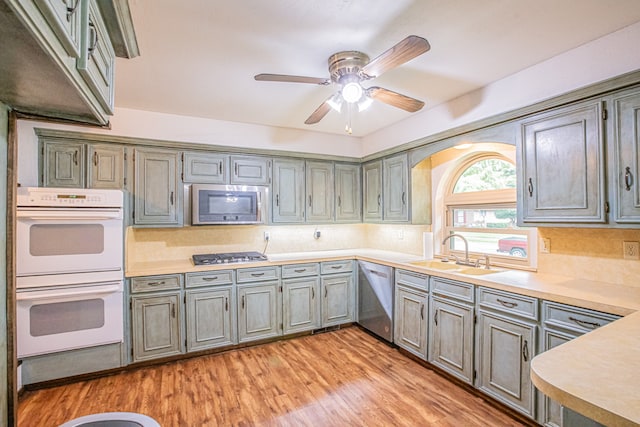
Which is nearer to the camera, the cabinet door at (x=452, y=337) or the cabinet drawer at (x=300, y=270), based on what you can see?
the cabinet door at (x=452, y=337)

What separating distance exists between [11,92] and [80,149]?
217 centimetres

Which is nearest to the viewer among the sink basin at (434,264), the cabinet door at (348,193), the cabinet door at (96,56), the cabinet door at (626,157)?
the cabinet door at (96,56)

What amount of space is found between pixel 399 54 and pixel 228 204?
2.36 m

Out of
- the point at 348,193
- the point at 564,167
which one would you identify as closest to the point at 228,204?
the point at 348,193

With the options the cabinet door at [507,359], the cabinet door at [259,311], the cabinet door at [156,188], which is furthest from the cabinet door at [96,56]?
the cabinet door at [507,359]

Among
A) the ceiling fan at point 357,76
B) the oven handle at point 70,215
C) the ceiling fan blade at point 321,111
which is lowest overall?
the oven handle at point 70,215

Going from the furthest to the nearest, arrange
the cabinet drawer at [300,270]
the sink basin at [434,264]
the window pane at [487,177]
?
the cabinet drawer at [300,270] → the sink basin at [434,264] → the window pane at [487,177]

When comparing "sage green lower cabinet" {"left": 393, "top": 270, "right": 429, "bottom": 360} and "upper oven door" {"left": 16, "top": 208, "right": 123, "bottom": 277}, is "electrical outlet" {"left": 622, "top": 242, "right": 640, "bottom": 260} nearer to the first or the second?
"sage green lower cabinet" {"left": 393, "top": 270, "right": 429, "bottom": 360}

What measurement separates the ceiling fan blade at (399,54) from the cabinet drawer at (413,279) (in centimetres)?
183

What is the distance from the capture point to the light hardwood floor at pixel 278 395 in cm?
215

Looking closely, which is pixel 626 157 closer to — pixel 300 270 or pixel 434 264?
pixel 434 264

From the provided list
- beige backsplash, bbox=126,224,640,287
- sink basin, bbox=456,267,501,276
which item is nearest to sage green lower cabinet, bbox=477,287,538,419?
sink basin, bbox=456,267,501,276

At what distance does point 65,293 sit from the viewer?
248 centimetres

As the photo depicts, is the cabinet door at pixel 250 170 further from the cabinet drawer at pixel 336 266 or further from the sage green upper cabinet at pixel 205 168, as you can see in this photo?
the cabinet drawer at pixel 336 266
